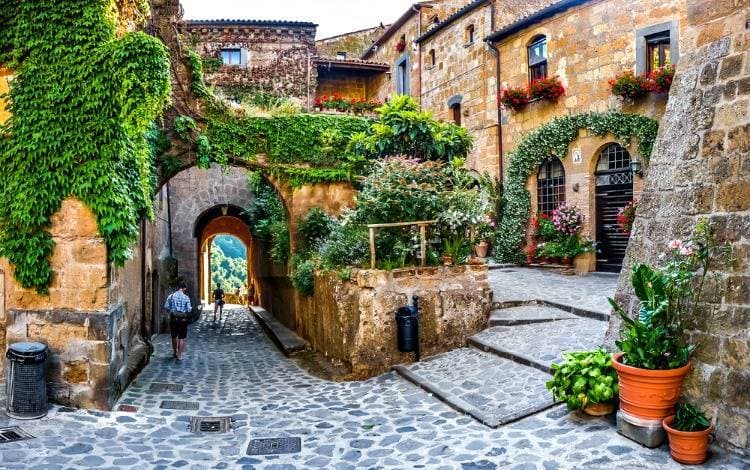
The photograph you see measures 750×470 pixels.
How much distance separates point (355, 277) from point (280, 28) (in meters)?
15.8

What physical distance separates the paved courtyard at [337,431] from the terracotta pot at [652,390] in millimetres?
335

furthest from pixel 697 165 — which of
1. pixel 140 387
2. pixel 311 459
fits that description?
pixel 140 387

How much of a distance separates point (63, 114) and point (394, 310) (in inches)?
215

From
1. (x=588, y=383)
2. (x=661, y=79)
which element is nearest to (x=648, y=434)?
(x=588, y=383)

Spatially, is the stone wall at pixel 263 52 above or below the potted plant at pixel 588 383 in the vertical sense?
above

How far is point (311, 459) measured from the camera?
5.91 metres

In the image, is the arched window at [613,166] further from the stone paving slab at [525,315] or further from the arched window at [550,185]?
the stone paving slab at [525,315]

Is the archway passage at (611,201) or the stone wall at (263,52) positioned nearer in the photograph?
the archway passage at (611,201)

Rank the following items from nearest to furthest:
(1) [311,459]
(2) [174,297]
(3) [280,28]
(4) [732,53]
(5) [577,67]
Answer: (4) [732,53] → (1) [311,459] → (2) [174,297] → (5) [577,67] → (3) [280,28]

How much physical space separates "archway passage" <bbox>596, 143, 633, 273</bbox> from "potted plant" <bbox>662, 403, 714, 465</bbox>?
10.2 metres

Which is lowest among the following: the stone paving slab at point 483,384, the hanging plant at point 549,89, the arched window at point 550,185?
the stone paving slab at point 483,384

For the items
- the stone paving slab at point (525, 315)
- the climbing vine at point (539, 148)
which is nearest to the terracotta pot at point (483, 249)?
the climbing vine at point (539, 148)

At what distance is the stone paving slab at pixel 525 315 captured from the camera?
9.25m

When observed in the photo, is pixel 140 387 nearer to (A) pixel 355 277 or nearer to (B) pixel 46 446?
(B) pixel 46 446
